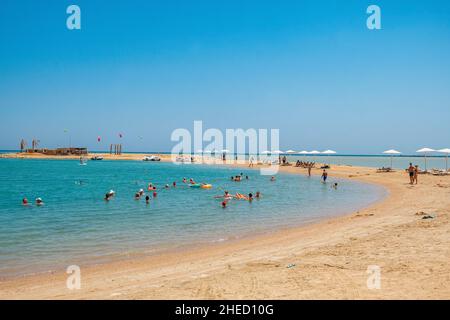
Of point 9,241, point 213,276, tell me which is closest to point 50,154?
point 9,241

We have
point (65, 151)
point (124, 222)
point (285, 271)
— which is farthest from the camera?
point (65, 151)

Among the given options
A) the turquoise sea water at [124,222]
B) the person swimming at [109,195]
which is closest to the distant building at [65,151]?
the turquoise sea water at [124,222]

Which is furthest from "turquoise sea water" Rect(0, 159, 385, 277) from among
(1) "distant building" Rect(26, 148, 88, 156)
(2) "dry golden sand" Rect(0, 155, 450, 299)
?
(1) "distant building" Rect(26, 148, 88, 156)

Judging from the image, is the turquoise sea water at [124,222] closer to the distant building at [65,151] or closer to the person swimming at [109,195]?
the person swimming at [109,195]

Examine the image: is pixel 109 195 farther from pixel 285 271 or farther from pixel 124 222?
pixel 285 271

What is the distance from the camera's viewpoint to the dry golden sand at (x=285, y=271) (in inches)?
265

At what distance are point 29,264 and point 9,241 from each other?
11.4 feet

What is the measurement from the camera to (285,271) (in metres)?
8.18

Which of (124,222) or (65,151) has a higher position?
(65,151)

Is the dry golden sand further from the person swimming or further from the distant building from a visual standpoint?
the distant building

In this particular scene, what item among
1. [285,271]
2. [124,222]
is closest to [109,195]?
[124,222]
